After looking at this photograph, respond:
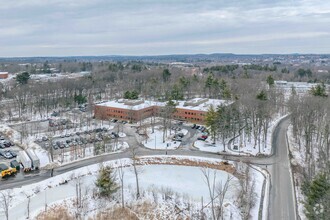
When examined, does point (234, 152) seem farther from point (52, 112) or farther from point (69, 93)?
point (69, 93)

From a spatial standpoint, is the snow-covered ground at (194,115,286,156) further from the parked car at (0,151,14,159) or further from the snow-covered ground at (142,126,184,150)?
the parked car at (0,151,14,159)

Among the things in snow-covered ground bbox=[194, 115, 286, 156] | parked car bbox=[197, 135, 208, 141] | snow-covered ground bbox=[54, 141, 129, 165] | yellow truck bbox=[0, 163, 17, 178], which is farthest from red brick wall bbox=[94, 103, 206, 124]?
yellow truck bbox=[0, 163, 17, 178]

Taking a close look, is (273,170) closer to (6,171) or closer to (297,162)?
(297,162)

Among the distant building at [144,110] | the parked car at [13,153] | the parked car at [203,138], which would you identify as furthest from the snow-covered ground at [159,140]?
the parked car at [13,153]

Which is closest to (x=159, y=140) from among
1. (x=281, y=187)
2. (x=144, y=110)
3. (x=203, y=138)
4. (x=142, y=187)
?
(x=203, y=138)

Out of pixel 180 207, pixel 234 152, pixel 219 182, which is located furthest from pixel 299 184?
pixel 180 207

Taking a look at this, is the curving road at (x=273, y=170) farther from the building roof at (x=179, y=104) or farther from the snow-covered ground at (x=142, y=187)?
the building roof at (x=179, y=104)
